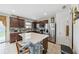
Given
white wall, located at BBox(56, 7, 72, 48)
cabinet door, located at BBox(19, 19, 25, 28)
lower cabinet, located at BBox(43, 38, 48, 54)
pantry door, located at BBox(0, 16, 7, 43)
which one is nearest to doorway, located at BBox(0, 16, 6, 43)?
pantry door, located at BBox(0, 16, 7, 43)

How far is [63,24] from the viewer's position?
1.30 metres

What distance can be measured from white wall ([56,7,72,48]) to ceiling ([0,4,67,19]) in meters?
0.09

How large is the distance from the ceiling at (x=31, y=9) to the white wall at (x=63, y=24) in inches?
3.4

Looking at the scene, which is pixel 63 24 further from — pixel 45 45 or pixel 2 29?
pixel 2 29

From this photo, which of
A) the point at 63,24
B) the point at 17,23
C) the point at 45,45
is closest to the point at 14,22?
the point at 17,23

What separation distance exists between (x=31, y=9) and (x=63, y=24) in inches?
18.8

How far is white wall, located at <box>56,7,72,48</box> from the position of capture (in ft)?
4.17

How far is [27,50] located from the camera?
1326mm

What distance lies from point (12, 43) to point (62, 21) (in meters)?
0.73

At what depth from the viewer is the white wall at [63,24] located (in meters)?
1.27
